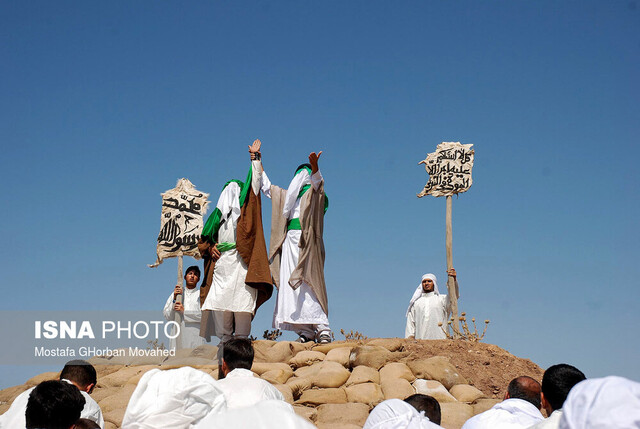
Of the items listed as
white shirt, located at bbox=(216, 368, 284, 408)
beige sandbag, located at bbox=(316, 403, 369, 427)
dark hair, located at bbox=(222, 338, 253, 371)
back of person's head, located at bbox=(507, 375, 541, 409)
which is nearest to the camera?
white shirt, located at bbox=(216, 368, 284, 408)

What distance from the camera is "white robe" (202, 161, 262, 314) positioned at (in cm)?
896

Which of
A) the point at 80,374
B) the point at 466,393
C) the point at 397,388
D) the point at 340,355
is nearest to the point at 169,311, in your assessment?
the point at 340,355

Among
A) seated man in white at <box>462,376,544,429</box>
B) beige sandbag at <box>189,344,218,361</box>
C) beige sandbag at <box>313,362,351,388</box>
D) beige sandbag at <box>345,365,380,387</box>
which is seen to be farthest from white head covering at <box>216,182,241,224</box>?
seated man in white at <box>462,376,544,429</box>

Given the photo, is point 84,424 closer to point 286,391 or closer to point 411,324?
point 286,391

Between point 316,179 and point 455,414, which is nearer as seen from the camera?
point 455,414

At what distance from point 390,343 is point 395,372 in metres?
0.94

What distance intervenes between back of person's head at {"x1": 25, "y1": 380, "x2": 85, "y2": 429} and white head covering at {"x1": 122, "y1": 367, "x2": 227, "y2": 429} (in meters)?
0.25

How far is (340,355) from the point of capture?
8.06m

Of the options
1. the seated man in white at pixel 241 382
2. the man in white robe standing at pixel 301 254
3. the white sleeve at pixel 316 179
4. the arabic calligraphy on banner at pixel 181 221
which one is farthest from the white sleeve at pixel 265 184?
the seated man in white at pixel 241 382

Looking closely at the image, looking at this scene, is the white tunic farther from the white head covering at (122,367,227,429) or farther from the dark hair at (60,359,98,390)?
the white head covering at (122,367,227,429)

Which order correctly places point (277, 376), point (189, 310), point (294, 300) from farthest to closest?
point (189, 310), point (294, 300), point (277, 376)

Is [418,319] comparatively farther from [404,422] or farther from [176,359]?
[404,422]

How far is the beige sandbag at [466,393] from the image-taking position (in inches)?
286

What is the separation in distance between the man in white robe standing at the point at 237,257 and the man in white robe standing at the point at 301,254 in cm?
28
